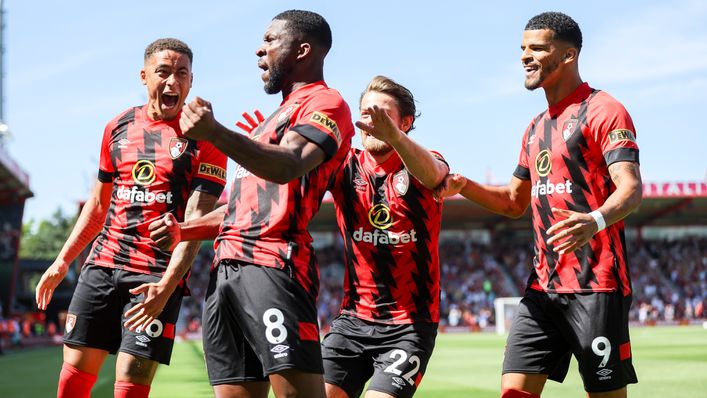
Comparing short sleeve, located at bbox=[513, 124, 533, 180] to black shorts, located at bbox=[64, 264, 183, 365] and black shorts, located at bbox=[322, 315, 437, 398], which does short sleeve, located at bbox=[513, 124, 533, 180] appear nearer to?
black shorts, located at bbox=[322, 315, 437, 398]

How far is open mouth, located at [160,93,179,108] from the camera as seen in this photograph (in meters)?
5.40

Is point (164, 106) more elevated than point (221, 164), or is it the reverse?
point (164, 106)

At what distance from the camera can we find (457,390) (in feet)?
36.0

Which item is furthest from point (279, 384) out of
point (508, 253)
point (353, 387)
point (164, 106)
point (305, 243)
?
point (508, 253)

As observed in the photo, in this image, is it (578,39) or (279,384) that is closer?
(279,384)

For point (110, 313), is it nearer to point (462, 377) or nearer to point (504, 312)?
point (462, 377)

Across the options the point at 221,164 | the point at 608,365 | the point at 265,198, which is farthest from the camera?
the point at 221,164

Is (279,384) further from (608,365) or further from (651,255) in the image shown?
(651,255)

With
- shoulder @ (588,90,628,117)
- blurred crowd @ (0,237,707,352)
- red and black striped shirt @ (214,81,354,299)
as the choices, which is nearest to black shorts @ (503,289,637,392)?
shoulder @ (588,90,628,117)

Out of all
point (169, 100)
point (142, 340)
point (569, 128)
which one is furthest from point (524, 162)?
point (142, 340)

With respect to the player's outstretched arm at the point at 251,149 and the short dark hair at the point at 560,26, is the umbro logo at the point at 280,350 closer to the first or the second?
the player's outstretched arm at the point at 251,149

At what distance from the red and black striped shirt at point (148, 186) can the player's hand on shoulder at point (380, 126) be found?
146 cm

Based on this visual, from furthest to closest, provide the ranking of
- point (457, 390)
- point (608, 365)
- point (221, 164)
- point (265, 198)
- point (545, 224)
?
point (457, 390)
point (221, 164)
point (545, 224)
point (608, 365)
point (265, 198)

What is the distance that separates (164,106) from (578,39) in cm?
263
